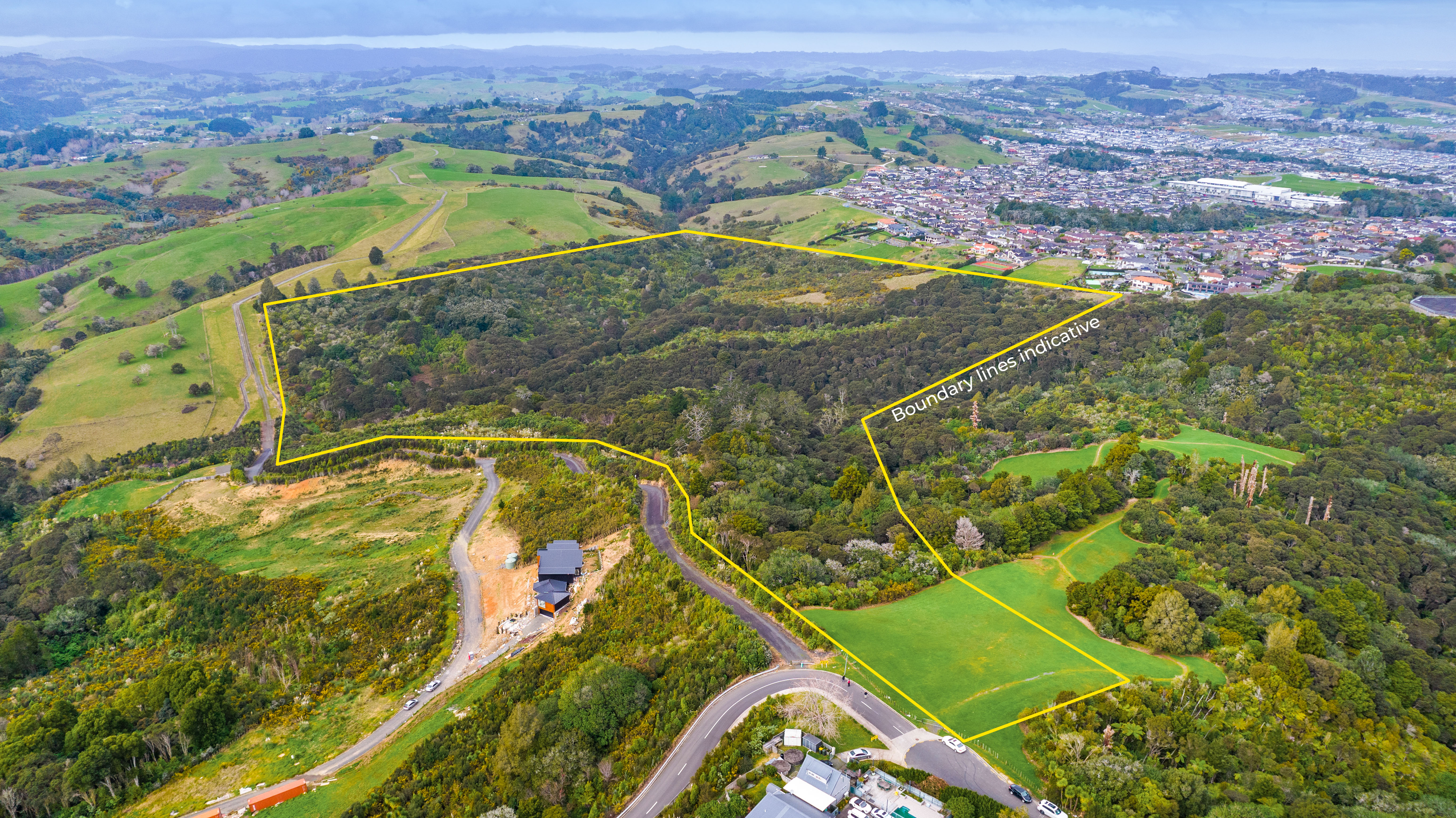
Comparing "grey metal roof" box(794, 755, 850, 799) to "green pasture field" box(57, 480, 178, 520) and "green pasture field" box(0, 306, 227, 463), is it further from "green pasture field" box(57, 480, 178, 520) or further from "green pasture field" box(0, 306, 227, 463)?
"green pasture field" box(0, 306, 227, 463)

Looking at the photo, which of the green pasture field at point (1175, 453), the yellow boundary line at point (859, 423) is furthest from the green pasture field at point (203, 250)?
the green pasture field at point (1175, 453)

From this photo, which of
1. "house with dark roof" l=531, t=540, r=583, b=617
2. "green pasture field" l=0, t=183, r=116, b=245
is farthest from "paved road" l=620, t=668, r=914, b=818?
"green pasture field" l=0, t=183, r=116, b=245

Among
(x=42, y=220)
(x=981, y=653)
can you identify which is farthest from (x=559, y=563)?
(x=42, y=220)

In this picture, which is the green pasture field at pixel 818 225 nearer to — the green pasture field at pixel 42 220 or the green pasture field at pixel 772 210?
the green pasture field at pixel 772 210

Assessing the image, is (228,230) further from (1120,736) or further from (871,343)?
(1120,736)

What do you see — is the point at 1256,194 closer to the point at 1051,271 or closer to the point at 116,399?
the point at 1051,271
